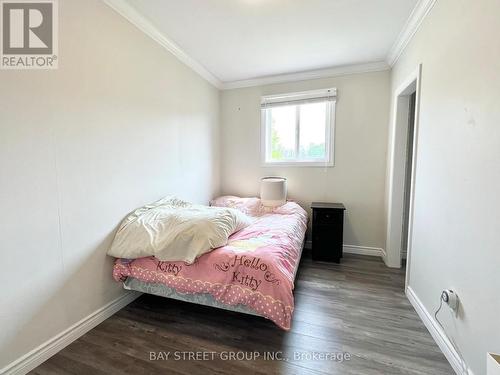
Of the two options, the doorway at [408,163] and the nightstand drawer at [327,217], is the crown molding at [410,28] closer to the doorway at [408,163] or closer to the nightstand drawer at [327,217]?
the doorway at [408,163]

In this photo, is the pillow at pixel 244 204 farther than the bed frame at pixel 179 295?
Yes

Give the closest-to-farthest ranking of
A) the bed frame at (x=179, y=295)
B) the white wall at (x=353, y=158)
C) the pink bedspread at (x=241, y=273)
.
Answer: the pink bedspread at (x=241, y=273) → the bed frame at (x=179, y=295) → the white wall at (x=353, y=158)

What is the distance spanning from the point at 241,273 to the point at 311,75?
2896mm

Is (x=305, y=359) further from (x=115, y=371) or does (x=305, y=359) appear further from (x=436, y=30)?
(x=436, y=30)

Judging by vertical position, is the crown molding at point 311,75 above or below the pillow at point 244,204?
above

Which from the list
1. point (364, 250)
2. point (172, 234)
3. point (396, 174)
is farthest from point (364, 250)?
point (172, 234)

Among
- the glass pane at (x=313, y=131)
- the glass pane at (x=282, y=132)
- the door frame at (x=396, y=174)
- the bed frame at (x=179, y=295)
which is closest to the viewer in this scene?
the bed frame at (x=179, y=295)

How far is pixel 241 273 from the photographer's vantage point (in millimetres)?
1620

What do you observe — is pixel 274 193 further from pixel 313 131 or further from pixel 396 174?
pixel 396 174

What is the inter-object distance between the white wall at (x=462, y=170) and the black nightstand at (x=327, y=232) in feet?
3.39

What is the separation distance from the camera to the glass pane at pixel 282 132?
3525 millimetres

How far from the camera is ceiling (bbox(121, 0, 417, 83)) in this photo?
195 centimetres

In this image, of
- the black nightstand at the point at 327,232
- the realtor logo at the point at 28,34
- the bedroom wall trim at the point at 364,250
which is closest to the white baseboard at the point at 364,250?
the bedroom wall trim at the point at 364,250

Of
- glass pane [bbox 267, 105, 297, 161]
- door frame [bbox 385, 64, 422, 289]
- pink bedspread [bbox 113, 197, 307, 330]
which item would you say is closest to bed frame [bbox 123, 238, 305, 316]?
pink bedspread [bbox 113, 197, 307, 330]
